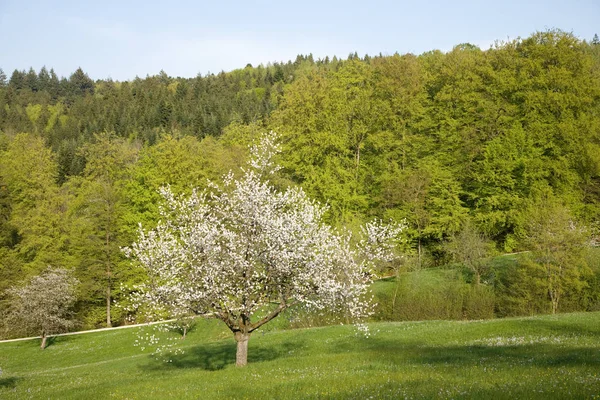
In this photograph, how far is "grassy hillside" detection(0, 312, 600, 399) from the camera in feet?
38.7

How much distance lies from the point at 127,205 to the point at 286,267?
4740cm

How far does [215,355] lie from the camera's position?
1179 inches

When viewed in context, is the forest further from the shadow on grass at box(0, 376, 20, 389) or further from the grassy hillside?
the shadow on grass at box(0, 376, 20, 389)

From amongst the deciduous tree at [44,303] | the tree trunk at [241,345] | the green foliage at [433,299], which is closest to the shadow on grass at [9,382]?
the tree trunk at [241,345]

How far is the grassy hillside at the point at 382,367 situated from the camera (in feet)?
38.7

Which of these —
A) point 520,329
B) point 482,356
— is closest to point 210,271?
point 482,356

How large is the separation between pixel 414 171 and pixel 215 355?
106 ft

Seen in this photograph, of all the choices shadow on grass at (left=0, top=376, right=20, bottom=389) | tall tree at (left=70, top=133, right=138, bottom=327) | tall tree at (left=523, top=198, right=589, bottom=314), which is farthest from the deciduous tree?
tall tree at (left=523, top=198, right=589, bottom=314)

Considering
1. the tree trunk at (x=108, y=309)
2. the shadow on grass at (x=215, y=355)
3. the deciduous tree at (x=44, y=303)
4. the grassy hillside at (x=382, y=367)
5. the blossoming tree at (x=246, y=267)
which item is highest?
the blossoming tree at (x=246, y=267)

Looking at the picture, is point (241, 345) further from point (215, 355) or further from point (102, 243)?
point (102, 243)

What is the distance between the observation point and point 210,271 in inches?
741

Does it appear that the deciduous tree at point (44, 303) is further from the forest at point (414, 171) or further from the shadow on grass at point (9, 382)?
the shadow on grass at point (9, 382)

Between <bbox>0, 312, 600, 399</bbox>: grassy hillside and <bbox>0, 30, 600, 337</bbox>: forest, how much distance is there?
1464cm

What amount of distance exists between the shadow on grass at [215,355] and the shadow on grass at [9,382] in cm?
635
